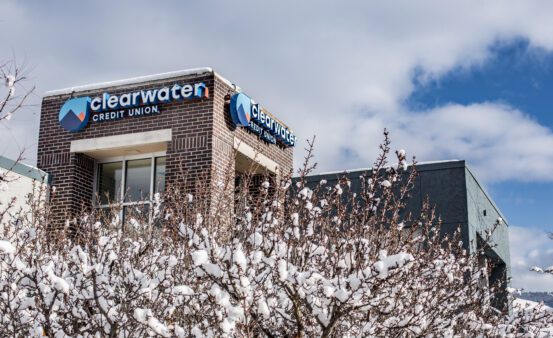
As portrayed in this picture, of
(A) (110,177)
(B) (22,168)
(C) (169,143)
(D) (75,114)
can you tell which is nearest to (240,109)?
(C) (169,143)

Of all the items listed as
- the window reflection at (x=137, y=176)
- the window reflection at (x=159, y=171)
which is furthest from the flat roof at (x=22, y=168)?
the window reflection at (x=159, y=171)

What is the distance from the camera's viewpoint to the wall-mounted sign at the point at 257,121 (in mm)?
14156

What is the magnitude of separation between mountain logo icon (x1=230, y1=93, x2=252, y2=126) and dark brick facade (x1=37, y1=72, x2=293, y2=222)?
15 cm

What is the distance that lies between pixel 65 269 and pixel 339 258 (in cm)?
315

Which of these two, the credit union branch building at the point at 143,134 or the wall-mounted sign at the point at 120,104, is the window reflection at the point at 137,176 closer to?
the credit union branch building at the point at 143,134

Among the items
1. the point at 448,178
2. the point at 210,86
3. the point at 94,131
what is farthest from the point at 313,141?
the point at 448,178

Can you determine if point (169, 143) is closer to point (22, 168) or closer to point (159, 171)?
point (159, 171)

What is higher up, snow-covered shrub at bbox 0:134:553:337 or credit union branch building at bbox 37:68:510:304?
credit union branch building at bbox 37:68:510:304

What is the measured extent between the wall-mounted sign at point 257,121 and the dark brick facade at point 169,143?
0.60 ft

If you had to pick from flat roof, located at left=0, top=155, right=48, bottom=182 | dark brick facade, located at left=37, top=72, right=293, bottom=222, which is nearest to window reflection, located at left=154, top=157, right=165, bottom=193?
dark brick facade, located at left=37, top=72, right=293, bottom=222

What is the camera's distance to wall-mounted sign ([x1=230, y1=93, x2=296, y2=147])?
14.2m

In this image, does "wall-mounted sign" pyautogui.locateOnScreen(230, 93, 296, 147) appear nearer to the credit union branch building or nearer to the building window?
the credit union branch building

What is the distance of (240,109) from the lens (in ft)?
46.6

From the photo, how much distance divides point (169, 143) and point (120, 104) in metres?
1.41
